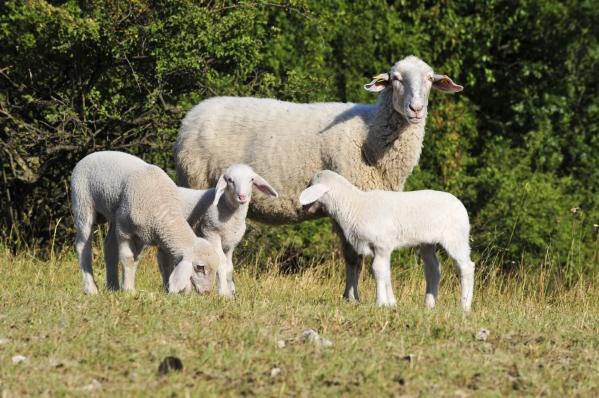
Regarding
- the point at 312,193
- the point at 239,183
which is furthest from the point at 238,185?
the point at 312,193

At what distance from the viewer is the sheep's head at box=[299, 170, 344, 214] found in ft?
25.1

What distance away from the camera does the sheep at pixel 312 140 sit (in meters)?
8.56

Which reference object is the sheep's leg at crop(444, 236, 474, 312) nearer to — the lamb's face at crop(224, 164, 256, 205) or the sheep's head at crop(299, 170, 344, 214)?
the sheep's head at crop(299, 170, 344, 214)

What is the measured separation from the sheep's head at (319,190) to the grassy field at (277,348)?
75cm

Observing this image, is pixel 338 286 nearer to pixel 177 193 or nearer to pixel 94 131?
pixel 177 193

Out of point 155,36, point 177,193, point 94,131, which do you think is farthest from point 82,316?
point 94,131

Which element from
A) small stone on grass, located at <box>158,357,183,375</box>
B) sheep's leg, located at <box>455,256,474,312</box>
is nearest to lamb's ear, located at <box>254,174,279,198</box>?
sheep's leg, located at <box>455,256,474,312</box>

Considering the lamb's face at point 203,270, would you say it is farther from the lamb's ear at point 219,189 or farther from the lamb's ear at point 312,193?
the lamb's ear at point 312,193

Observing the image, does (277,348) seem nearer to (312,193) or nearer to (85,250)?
(312,193)

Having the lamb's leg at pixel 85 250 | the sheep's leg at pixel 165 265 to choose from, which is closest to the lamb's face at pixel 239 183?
the sheep's leg at pixel 165 265

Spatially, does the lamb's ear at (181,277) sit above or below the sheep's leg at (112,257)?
above

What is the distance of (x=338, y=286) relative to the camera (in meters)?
10.2

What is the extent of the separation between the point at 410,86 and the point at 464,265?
160 centimetres

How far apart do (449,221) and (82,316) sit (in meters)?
2.68
